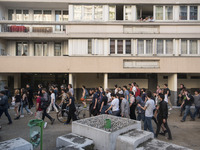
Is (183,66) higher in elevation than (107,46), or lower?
lower

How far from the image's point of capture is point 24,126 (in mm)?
8156

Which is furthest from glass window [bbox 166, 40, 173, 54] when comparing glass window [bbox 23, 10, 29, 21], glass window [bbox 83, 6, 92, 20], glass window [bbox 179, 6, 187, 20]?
glass window [bbox 23, 10, 29, 21]

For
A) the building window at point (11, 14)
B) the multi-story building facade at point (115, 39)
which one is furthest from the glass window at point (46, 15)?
the building window at point (11, 14)

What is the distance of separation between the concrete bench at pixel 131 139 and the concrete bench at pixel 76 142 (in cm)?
101

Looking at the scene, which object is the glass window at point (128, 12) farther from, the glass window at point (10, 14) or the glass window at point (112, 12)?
the glass window at point (10, 14)

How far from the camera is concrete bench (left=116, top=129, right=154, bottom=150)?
4.99 meters

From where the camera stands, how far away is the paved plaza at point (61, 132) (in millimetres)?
6268

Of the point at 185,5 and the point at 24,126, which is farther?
the point at 185,5

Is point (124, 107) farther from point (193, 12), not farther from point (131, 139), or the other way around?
point (193, 12)

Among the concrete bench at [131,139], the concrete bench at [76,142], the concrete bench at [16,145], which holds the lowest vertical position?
the concrete bench at [76,142]

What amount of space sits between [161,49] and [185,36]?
2.39 meters

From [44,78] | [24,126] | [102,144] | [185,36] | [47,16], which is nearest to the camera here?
[102,144]

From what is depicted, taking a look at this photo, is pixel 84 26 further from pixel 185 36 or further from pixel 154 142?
pixel 154 142

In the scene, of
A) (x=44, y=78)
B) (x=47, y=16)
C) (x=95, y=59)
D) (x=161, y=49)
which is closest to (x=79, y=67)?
(x=95, y=59)
